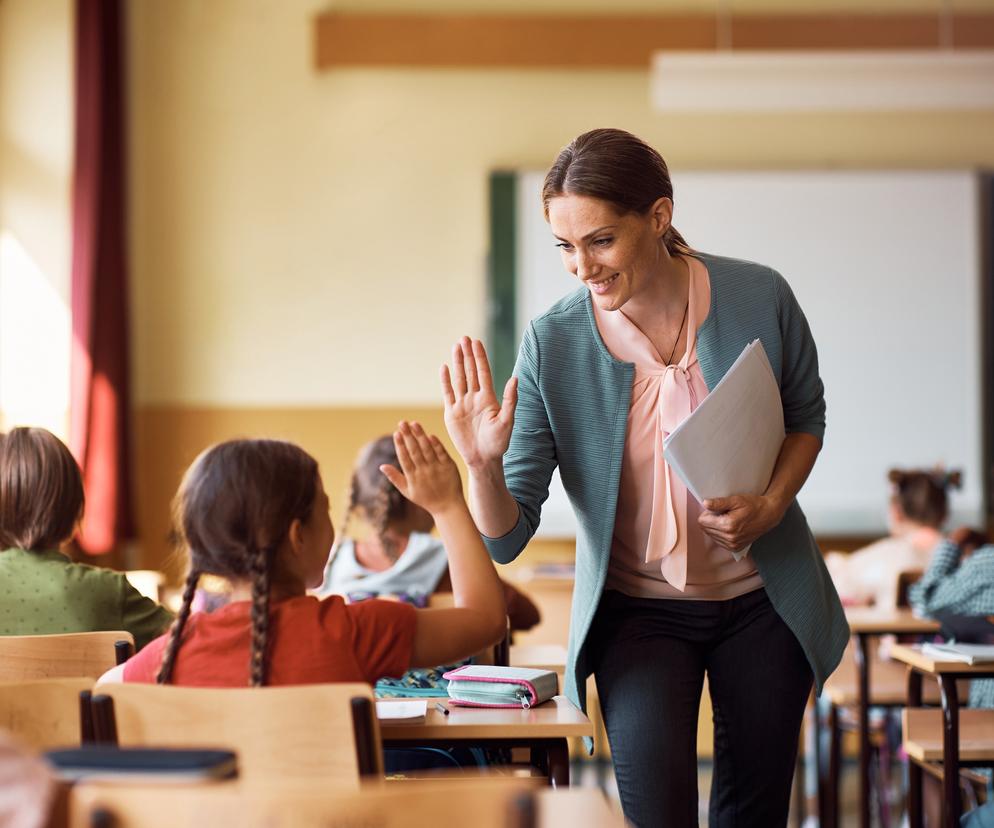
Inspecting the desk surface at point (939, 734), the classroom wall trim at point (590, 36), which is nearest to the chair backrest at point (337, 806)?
the desk surface at point (939, 734)

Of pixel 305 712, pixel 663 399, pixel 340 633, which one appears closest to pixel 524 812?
pixel 305 712

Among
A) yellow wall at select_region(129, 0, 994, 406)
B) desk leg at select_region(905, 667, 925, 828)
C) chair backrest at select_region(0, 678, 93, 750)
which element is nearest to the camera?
chair backrest at select_region(0, 678, 93, 750)

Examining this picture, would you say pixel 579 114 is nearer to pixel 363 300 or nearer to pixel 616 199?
pixel 363 300

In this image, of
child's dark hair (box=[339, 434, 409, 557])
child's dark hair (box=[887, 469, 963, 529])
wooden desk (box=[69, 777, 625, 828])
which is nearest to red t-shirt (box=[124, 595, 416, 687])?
wooden desk (box=[69, 777, 625, 828])

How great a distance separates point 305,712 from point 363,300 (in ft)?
14.8

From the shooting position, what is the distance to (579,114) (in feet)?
19.5

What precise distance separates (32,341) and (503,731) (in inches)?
168

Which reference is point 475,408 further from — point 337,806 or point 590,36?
point 590,36

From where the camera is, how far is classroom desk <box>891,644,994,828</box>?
267 centimetres

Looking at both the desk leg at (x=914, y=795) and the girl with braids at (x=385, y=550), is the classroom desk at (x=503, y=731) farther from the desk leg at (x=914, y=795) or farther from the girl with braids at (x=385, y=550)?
the desk leg at (x=914, y=795)

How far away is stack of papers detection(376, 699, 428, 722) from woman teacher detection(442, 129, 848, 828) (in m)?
0.25

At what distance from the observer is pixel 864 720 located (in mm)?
3756

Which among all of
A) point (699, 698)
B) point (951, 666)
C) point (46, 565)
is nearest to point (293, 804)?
point (699, 698)

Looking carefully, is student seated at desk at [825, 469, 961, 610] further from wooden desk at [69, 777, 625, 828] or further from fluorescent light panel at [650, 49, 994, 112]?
wooden desk at [69, 777, 625, 828]
